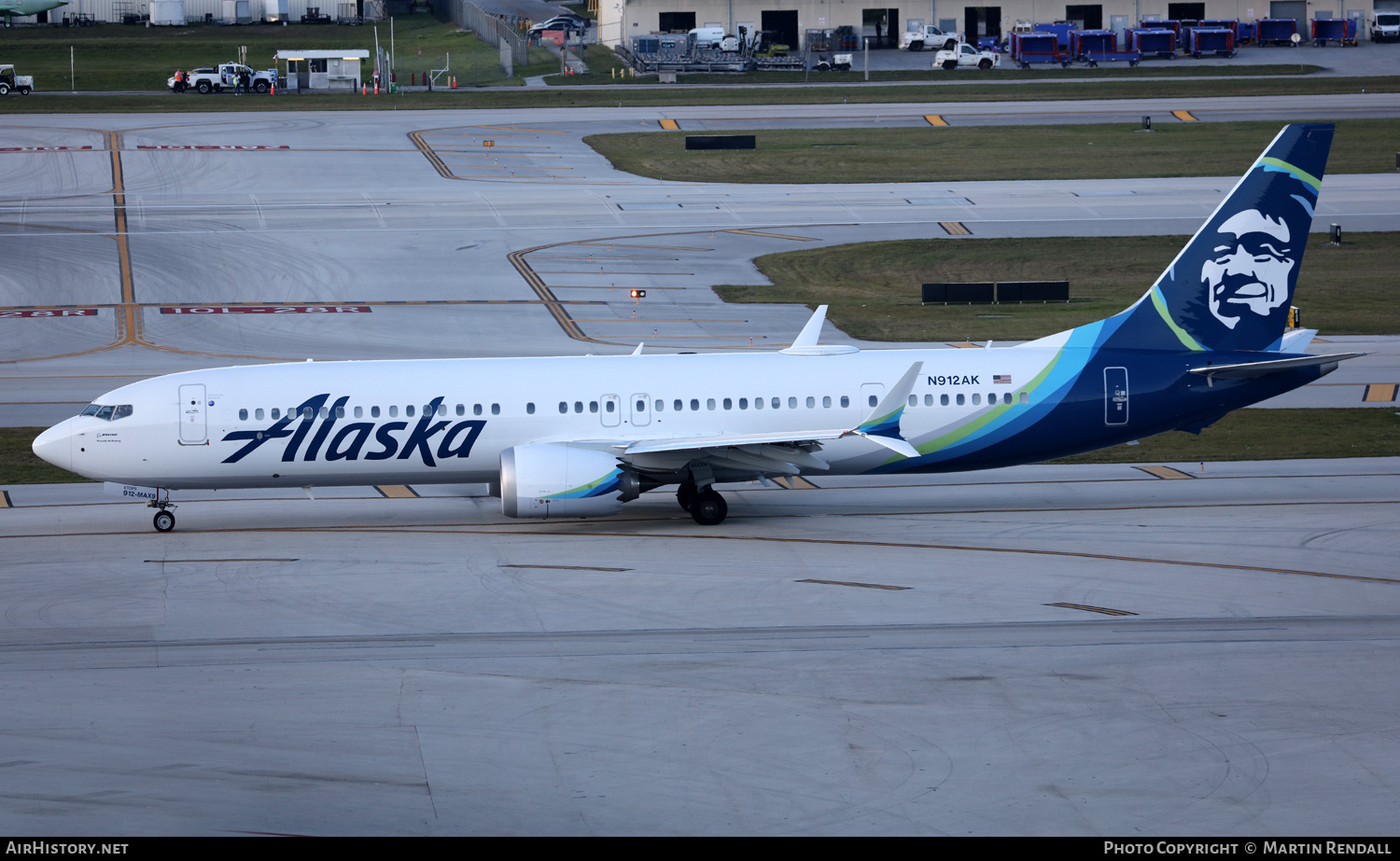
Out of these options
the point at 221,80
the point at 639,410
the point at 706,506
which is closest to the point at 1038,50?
the point at 221,80

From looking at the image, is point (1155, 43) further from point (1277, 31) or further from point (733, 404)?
point (733, 404)

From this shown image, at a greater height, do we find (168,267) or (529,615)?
(168,267)

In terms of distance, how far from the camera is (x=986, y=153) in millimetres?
83562

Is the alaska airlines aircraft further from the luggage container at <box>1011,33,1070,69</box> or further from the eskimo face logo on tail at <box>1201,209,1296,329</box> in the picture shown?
the luggage container at <box>1011,33,1070,69</box>

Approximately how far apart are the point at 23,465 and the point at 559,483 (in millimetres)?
16521

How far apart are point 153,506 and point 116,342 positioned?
20.5 m

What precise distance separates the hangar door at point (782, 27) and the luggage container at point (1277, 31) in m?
37.9

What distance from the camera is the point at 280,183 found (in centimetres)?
7656

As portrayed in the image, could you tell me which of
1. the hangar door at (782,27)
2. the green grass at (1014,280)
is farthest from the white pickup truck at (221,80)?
the green grass at (1014,280)

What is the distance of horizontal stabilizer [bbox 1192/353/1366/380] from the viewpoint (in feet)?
108

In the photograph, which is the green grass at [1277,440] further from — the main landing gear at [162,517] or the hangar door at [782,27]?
the hangar door at [782,27]

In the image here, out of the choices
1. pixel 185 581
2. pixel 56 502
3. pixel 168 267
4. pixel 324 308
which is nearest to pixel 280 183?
pixel 168 267

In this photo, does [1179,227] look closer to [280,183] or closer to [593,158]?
[593,158]

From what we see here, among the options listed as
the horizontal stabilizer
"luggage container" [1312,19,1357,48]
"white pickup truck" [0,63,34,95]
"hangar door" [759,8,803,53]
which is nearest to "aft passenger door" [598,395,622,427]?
the horizontal stabilizer
